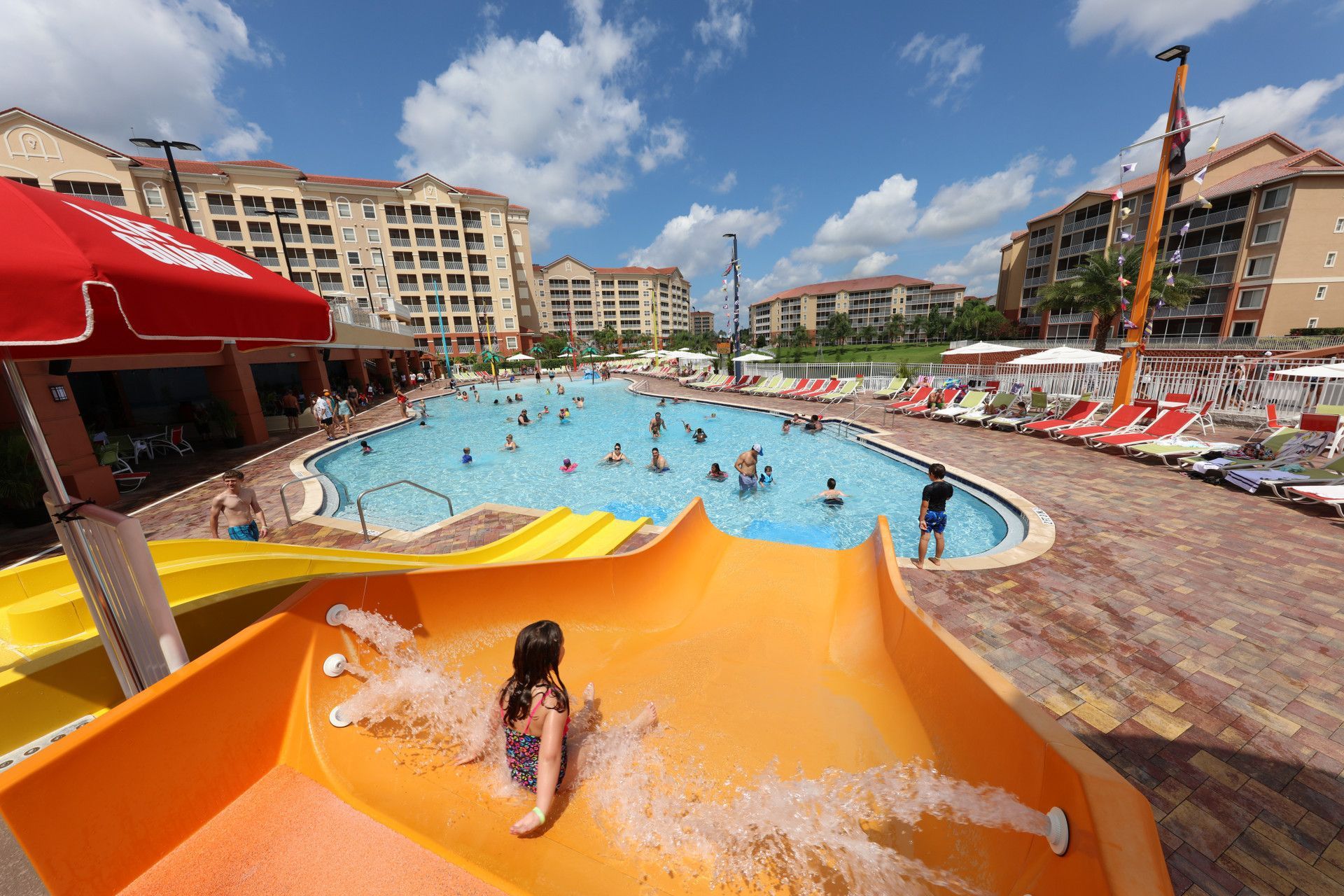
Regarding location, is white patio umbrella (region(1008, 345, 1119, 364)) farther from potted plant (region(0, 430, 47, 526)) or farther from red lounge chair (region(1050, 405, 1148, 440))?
potted plant (region(0, 430, 47, 526))

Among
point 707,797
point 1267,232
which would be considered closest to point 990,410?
point 707,797

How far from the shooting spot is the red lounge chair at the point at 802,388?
971 inches

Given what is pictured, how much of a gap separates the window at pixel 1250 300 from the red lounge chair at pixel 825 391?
36.2m

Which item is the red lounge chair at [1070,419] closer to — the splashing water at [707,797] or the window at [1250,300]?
the splashing water at [707,797]

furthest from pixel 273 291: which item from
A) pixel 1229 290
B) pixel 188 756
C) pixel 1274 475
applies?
pixel 1229 290

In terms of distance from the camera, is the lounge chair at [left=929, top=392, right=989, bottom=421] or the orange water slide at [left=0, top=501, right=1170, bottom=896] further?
the lounge chair at [left=929, top=392, right=989, bottom=421]

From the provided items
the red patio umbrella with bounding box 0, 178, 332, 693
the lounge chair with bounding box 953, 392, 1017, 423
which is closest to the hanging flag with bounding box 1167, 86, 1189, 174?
the lounge chair with bounding box 953, 392, 1017, 423

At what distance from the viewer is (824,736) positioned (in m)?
2.93

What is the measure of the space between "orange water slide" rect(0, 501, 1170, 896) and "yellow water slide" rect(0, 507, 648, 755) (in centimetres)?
41

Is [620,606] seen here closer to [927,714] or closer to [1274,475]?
[927,714]

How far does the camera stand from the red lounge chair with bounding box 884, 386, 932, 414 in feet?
59.8

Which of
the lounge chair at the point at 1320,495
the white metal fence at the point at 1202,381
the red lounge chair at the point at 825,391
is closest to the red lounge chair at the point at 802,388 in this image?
the red lounge chair at the point at 825,391

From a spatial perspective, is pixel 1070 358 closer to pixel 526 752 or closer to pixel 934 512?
pixel 934 512

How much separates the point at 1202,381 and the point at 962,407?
21.2 feet
